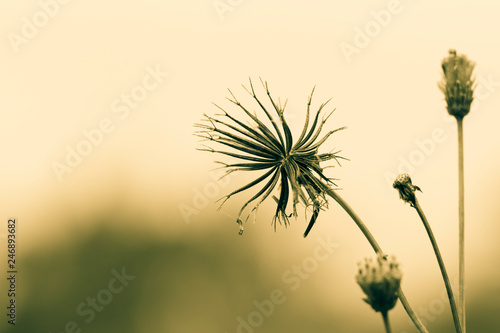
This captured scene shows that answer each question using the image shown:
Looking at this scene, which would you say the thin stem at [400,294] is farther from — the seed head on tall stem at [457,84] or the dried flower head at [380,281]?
the seed head on tall stem at [457,84]

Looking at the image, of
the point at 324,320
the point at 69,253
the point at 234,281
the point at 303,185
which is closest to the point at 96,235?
the point at 69,253

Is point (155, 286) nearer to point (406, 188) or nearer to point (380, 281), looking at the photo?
point (406, 188)

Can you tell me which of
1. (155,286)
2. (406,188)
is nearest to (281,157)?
(406,188)

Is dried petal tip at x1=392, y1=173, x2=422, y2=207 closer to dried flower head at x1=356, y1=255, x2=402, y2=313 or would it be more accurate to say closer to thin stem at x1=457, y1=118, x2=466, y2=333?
thin stem at x1=457, y1=118, x2=466, y2=333

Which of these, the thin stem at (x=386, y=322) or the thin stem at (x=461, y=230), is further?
the thin stem at (x=461, y=230)

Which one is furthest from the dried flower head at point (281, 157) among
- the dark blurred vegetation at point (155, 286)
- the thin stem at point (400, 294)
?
the dark blurred vegetation at point (155, 286)
